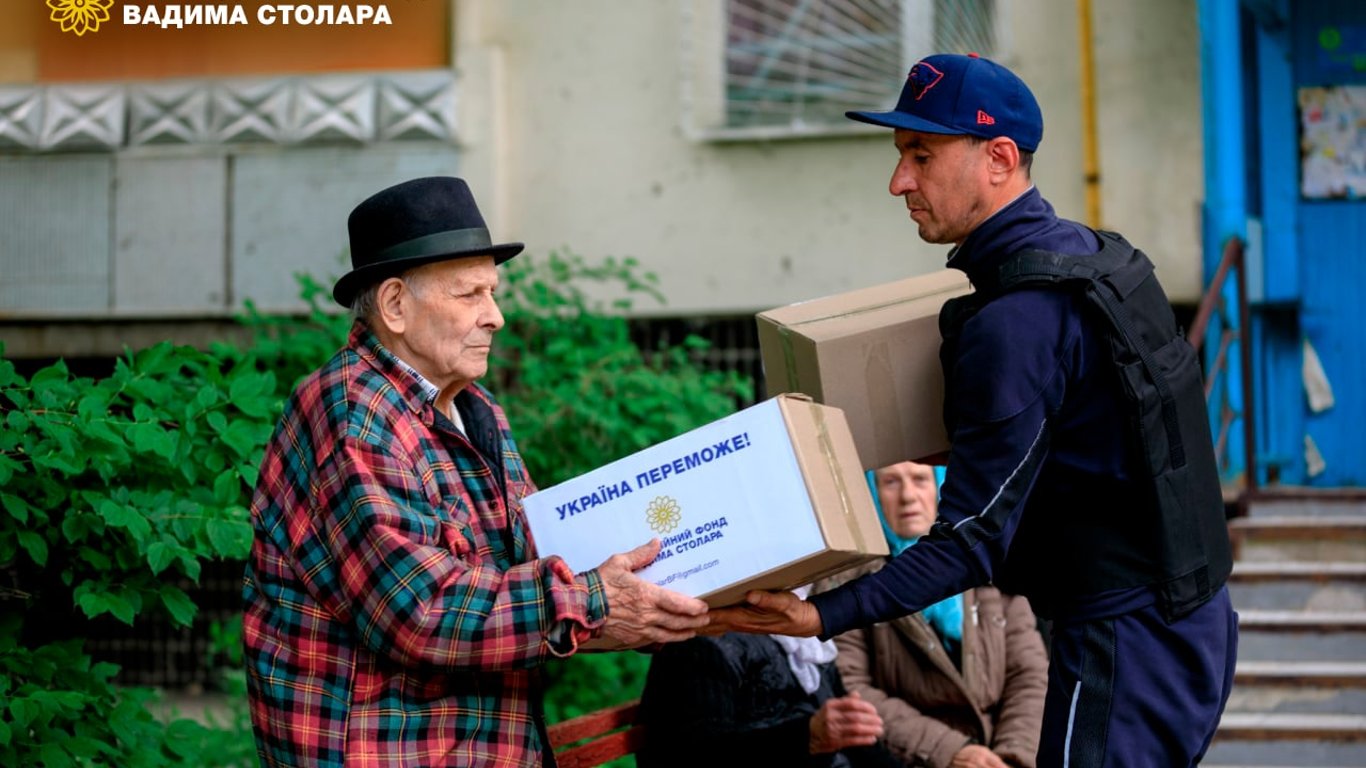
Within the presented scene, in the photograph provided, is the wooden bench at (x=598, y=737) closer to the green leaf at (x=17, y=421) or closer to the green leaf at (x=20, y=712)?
the green leaf at (x=20, y=712)

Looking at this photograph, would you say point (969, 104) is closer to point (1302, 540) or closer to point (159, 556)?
point (159, 556)

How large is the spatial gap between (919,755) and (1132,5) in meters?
4.37

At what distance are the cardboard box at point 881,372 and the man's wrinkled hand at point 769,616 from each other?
1.20ft

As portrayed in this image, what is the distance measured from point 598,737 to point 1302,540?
3.91 m

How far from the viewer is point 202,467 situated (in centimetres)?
369

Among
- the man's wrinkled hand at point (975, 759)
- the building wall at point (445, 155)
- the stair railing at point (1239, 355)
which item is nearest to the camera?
the man's wrinkled hand at point (975, 759)

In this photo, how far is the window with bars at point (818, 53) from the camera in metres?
7.38

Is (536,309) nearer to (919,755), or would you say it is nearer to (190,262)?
(190,262)

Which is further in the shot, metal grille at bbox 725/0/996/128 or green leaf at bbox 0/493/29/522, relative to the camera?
metal grille at bbox 725/0/996/128

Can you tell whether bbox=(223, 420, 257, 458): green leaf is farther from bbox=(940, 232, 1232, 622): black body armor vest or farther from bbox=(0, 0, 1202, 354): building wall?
bbox=(0, 0, 1202, 354): building wall

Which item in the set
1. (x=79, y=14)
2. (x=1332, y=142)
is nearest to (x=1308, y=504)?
(x=1332, y=142)

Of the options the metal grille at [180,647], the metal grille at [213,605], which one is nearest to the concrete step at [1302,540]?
the metal grille at [213,605]

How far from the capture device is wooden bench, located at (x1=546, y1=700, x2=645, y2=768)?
140 inches

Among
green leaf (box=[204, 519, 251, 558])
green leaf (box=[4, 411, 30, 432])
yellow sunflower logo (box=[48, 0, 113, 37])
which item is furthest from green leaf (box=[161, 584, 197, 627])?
yellow sunflower logo (box=[48, 0, 113, 37])
